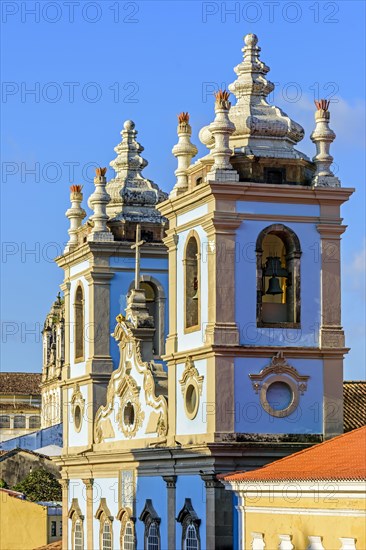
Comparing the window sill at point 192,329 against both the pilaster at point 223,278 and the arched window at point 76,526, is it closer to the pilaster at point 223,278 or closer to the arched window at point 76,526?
the pilaster at point 223,278

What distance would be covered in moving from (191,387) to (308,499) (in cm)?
623

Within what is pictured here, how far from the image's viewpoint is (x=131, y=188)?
4025cm

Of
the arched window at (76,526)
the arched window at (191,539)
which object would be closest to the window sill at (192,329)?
the arched window at (191,539)

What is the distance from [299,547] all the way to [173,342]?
24.2 feet

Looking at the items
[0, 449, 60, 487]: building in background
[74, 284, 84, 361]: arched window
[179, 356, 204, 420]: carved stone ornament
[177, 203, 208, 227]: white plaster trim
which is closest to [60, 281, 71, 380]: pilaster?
[74, 284, 84, 361]: arched window

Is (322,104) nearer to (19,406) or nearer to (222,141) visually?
(222,141)

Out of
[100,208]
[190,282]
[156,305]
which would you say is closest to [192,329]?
[190,282]

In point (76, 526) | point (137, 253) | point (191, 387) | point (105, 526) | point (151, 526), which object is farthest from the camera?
point (76, 526)

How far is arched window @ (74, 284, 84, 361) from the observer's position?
40.2 m

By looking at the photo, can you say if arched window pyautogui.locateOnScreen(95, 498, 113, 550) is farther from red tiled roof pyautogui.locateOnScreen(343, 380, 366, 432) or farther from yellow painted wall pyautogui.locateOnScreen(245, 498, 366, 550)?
yellow painted wall pyautogui.locateOnScreen(245, 498, 366, 550)

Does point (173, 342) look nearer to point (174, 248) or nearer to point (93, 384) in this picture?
point (174, 248)

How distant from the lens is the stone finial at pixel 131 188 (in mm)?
39875

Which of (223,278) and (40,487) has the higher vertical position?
(223,278)

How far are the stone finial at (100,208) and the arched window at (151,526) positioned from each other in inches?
269
